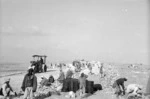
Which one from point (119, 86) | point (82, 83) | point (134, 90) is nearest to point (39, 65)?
point (82, 83)

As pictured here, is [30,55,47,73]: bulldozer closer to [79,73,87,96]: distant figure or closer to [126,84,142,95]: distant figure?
[79,73,87,96]: distant figure

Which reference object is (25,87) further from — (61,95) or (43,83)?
(43,83)

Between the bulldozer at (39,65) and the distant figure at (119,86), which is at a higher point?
the bulldozer at (39,65)

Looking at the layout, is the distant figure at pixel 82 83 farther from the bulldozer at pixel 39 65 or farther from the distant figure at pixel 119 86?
the bulldozer at pixel 39 65

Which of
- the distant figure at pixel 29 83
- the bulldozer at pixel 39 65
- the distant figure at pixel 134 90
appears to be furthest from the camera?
the bulldozer at pixel 39 65

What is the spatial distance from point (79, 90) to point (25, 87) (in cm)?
254

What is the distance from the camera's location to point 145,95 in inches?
285

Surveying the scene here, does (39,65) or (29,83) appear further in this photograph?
(39,65)

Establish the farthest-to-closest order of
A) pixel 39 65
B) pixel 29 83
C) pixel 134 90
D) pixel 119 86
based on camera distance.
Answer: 1. pixel 39 65
2. pixel 119 86
3. pixel 134 90
4. pixel 29 83

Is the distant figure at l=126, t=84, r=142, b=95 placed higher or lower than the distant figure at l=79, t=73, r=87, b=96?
lower

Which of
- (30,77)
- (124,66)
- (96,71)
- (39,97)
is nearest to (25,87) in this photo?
(30,77)

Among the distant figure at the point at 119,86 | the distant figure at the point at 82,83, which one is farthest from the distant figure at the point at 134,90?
the distant figure at the point at 82,83

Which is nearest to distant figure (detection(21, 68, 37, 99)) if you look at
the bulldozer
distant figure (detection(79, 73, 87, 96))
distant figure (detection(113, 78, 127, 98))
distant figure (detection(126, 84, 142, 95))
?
distant figure (detection(79, 73, 87, 96))

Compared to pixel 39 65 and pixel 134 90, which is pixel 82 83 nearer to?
pixel 134 90
